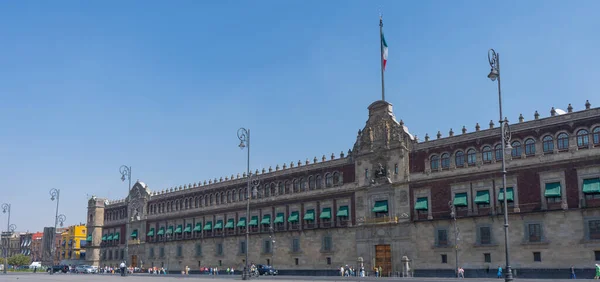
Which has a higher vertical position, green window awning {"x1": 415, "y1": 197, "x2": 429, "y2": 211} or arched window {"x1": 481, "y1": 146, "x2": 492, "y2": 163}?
arched window {"x1": 481, "y1": 146, "x2": 492, "y2": 163}

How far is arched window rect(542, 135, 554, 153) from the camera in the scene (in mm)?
46616

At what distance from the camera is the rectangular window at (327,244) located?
62034 millimetres

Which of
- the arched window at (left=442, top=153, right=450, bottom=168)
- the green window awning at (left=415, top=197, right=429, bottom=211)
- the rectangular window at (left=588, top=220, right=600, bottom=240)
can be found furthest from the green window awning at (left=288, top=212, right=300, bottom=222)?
the rectangular window at (left=588, top=220, right=600, bottom=240)

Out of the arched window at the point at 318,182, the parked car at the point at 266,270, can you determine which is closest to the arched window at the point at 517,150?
the arched window at the point at 318,182

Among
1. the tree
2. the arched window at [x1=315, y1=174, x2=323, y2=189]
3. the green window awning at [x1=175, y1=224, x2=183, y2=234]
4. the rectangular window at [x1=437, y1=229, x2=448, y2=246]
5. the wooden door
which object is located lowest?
the tree

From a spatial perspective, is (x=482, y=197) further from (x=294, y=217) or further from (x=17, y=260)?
(x=17, y=260)

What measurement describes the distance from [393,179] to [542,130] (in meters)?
14.9

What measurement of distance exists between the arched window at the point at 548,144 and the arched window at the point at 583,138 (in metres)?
2.00

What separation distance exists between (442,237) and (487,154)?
8.40m

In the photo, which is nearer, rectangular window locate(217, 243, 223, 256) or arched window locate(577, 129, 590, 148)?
arched window locate(577, 129, 590, 148)

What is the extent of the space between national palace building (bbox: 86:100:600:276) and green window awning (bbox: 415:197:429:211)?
0.35ft

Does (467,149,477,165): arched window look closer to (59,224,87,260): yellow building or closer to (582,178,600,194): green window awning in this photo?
(582,178,600,194): green window awning

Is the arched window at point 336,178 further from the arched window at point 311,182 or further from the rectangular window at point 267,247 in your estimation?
the rectangular window at point 267,247

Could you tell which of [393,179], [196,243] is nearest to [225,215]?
[196,243]
